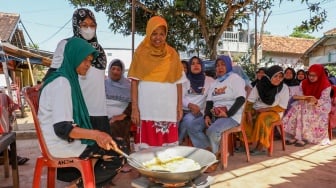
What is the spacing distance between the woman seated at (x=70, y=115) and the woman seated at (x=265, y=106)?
9.33 ft

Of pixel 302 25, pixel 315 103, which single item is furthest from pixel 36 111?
pixel 302 25

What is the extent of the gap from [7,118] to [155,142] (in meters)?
1.66

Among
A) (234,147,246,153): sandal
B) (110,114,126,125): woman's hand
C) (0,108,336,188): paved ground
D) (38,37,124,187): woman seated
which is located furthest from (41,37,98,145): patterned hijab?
(234,147,246,153): sandal

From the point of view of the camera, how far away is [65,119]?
6.12 ft

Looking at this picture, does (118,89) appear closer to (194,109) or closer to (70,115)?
(194,109)

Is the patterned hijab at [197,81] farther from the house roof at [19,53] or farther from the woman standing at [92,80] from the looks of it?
the house roof at [19,53]

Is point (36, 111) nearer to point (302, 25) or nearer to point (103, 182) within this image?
point (103, 182)

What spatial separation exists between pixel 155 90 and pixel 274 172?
70.7 inches

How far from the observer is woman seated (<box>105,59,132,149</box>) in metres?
3.89

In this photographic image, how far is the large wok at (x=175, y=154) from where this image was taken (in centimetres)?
167

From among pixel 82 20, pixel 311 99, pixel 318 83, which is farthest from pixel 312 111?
pixel 82 20

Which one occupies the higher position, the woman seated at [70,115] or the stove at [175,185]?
the woman seated at [70,115]

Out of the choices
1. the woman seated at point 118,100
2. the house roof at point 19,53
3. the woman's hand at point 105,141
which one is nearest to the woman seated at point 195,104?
the woman seated at point 118,100

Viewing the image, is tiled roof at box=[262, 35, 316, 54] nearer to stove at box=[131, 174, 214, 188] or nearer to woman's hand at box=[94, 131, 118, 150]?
stove at box=[131, 174, 214, 188]
